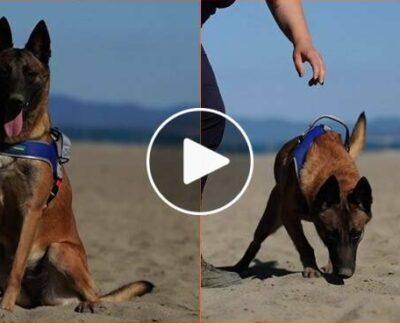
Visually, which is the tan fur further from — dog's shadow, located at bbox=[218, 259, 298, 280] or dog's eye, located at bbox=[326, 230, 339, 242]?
dog's shadow, located at bbox=[218, 259, 298, 280]

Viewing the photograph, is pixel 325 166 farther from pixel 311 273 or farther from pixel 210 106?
pixel 210 106

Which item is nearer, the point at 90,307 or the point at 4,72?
the point at 4,72

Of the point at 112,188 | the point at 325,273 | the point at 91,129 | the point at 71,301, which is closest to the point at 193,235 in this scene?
the point at 325,273

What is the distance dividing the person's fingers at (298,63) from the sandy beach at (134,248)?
1.73 m

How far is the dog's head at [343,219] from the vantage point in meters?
6.28

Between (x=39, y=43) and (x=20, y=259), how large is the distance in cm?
140

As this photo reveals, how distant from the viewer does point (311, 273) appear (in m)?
6.60

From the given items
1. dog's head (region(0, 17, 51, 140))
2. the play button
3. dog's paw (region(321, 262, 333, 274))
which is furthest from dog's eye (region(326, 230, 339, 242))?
dog's head (region(0, 17, 51, 140))

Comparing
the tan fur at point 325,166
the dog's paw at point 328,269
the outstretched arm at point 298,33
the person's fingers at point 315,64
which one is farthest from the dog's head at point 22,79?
the dog's paw at point 328,269

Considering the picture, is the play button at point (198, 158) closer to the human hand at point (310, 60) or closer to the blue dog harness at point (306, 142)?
the blue dog harness at point (306, 142)

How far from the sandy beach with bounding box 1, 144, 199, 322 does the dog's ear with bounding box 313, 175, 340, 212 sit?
1177 mm

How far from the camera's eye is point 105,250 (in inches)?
370

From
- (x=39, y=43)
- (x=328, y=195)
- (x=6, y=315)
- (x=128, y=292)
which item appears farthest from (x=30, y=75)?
(x=328, y=195)

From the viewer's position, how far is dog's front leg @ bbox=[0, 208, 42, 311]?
551 cm
